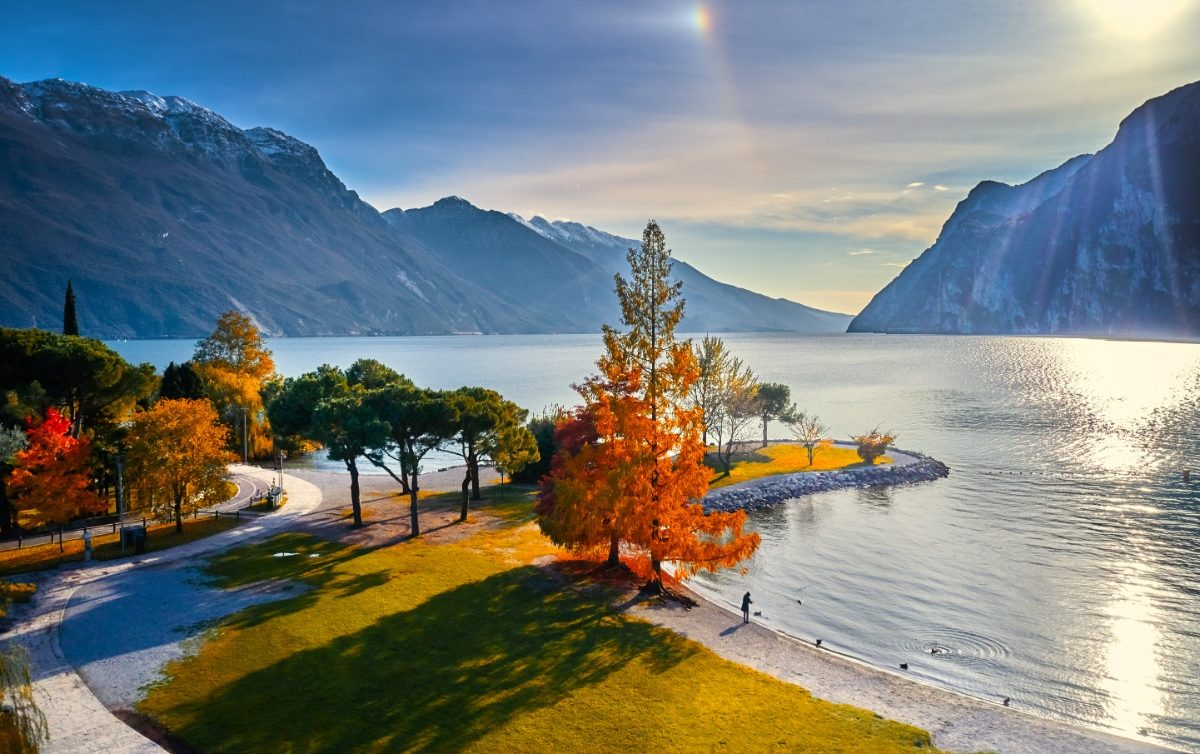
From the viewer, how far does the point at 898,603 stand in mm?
Answer: 39344

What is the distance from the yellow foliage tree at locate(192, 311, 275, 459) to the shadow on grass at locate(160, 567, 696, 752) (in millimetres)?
54488

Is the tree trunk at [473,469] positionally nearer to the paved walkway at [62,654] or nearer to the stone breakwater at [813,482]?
the paved walkway at [62,654]

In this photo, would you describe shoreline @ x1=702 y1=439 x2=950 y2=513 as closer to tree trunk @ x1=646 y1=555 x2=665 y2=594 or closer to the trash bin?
tree trunk @ x1=646 y1=555 x2=665 y2=594

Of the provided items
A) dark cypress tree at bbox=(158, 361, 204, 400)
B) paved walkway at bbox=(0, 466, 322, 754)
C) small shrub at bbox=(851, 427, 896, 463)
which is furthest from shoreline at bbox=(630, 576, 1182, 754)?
dark cypress tree at bbox=(158, 361, 204, 400)

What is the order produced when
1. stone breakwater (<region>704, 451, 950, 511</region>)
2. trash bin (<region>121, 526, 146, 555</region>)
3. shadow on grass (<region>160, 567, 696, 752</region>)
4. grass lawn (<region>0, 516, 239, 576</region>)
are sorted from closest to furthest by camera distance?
shadow on grass (<region>160, 567, 696, 752</region>) → grass lawn (<region>0, 516, 239, 576</region>) → trash bin (<region>121, 526, 146, 555</region>) → stone breakwater (<region>704, 451, 950, 511</region>)

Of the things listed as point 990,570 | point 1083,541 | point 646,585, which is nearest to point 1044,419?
point 1083,541

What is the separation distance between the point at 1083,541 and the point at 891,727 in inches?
1489

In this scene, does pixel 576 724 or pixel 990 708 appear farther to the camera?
pixel 990 708

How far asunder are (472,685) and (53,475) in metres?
32.5

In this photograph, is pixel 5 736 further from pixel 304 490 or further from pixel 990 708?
pixel 304 490

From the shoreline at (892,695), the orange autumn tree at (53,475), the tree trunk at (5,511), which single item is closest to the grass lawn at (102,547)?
the orange autumn tree at (53,475)

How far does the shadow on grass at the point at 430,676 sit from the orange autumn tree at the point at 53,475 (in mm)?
18597

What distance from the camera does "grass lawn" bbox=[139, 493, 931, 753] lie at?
861 inches

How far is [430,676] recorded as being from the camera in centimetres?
2542
